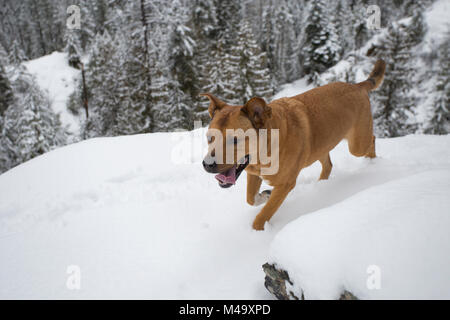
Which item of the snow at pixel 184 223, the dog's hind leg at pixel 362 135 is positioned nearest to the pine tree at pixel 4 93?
the snow at pixel 184 223

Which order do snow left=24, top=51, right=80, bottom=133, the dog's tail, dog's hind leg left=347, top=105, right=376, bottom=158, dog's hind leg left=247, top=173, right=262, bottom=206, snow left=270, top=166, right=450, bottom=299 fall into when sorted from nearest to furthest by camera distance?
snow left=270, top=166, right=450, bottom=299 → dog's hind leg left=247, top=173, right=262, bottom=206 → dog's hind leg left=347, top=105, right=376, bottom=158 → the dog's tail → snow left=24, top=51, right=80, bottom=133

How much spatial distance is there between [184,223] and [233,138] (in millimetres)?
1453

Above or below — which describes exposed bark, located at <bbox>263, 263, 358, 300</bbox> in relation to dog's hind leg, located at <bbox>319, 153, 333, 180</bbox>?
below

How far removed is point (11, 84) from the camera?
21750 millimetres

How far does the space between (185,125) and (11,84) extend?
1615cm

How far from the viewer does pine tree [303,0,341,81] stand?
32219mm

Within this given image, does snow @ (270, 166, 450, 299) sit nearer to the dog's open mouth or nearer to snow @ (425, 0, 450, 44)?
the dog's open mouth

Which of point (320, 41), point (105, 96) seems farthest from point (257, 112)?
point (320, 41)

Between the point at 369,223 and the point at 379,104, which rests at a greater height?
the point at 379,104

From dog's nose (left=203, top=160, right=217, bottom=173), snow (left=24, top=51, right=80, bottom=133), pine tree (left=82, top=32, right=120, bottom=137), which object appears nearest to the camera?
dog's nose (left=203, top=160, right=217, bottom=173)

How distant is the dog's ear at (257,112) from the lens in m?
2.53

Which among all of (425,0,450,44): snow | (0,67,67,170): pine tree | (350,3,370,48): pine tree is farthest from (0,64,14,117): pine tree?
(425,0,450,44): snow
